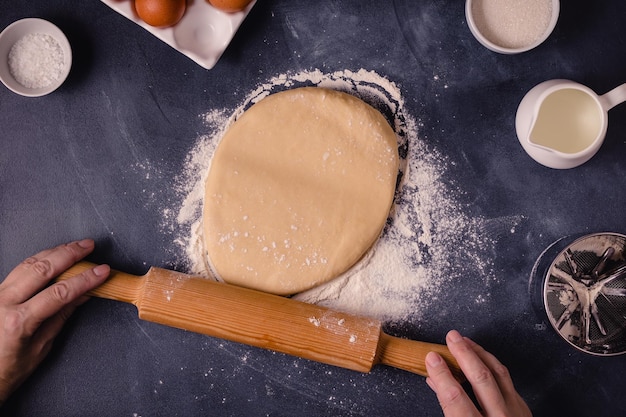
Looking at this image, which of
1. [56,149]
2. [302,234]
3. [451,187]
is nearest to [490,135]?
[451,187]

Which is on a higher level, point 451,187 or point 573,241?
point 451,187

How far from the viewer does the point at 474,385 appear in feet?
3.97

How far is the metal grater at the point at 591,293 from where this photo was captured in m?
1.31

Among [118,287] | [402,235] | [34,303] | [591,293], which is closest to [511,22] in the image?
[402,235]

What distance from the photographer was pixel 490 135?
139 centimetres

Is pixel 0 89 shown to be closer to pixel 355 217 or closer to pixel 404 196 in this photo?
pixel 355 217

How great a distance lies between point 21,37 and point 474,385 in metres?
1.34

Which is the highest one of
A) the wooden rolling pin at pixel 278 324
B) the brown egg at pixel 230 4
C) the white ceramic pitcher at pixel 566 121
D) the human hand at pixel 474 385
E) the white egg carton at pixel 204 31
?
the brown egg at pixel 230 4

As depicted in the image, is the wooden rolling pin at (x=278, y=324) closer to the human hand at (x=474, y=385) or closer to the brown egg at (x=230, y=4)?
the human hand at (x=474, y=385)

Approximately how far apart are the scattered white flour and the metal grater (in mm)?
168

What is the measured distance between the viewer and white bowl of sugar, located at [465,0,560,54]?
1.30 metres

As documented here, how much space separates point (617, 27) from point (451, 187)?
1.89 feet

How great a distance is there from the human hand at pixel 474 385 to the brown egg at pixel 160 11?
95cm

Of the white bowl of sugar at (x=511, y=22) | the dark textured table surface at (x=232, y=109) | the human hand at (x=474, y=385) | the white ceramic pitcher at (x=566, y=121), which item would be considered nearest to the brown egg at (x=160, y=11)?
the dark textured table surface at (x=232, y=109)
